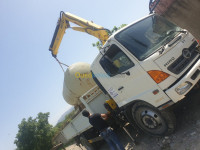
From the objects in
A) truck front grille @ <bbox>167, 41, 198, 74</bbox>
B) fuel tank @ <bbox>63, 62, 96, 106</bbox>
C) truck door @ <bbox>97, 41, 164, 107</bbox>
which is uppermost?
fuel tank @ <bbox>63, 62, 96, 106</bbox>

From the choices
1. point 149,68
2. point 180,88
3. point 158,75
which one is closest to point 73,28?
point 149,68

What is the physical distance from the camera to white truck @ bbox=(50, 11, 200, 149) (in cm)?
336

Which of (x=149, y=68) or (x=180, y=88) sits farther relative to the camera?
(x=149, y=68)

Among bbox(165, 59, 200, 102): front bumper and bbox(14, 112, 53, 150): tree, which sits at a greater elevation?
bbox(14, 112, 53, 150): tree

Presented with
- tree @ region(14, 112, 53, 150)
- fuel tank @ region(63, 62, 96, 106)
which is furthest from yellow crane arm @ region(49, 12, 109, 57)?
tree @ region(14, 112, 53, 150)

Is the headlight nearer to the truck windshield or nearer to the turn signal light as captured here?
the turn signal light

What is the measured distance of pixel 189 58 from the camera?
11.7ft

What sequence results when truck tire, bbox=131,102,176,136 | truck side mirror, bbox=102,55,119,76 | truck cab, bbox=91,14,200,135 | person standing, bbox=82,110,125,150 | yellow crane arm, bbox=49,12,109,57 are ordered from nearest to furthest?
truck cab, bbox=91,14,200,135 → truck tire, bbox=131,102,176,136 → truck side mirror, bbox=102,55,119,76 → person standing, bbox=82,110,125,150 → yellow crane arm, bbox=49,12,109,57

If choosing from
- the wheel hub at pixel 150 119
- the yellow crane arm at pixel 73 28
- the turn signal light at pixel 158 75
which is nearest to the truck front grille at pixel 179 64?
the turn signal light at pixel 158 75

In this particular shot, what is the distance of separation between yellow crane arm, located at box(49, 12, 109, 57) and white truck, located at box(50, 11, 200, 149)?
2.91 m

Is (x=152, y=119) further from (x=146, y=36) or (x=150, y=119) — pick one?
(x=146, y=36)

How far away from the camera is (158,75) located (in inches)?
132

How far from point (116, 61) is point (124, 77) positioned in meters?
0.43

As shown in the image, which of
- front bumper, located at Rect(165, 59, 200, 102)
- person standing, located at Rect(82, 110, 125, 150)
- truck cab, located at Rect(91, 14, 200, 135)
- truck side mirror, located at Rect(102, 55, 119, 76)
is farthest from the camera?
person standing, located at Rect(82, 110, 125, 150)
